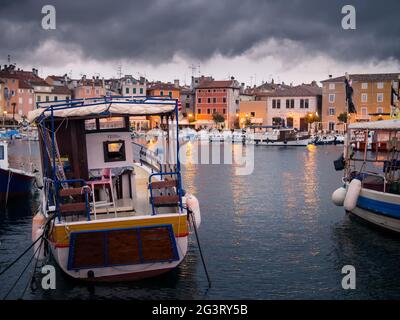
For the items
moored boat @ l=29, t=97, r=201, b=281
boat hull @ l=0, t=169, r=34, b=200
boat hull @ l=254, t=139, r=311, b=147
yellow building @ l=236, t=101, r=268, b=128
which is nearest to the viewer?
moored boat @ l=29, t=97, r=201, b=281

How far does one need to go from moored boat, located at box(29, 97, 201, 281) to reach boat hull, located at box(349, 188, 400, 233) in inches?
267

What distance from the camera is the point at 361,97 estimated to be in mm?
86250


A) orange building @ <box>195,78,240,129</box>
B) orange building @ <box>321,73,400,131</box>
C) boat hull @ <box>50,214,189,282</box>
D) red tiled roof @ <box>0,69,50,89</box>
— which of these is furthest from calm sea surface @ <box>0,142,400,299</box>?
red tiled roof @ <box>0,69,50,89</box>

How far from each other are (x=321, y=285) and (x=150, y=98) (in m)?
5.90

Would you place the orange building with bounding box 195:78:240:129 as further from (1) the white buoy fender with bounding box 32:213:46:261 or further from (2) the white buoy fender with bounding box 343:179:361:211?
(1) the white buoy fender with bounding box 32:213:46:261

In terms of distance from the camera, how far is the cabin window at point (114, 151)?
1391cm

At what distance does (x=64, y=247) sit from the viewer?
449 inches

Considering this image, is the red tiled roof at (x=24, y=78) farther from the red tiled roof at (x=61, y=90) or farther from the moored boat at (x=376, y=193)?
the moored boat at (x=376, y=193)

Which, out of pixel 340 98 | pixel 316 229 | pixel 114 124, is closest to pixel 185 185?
pixel 316 229

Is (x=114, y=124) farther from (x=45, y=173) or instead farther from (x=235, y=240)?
(x=235, y=240)

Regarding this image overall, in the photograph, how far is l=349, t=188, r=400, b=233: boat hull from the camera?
1625 centimetres

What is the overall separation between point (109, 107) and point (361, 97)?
7994cm

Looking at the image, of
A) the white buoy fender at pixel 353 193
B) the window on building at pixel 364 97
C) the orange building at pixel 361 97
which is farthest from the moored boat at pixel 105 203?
the window on building at pixel 364 97

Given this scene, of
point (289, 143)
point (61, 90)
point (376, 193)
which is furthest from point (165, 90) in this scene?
point (376, 193)
